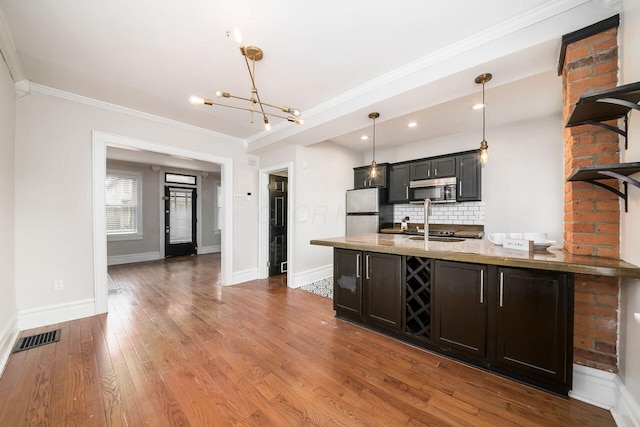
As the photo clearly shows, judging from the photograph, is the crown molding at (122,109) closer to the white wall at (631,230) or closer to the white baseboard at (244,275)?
the white baseboard at (244,275)

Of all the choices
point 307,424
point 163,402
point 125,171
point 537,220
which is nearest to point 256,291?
point 163,402

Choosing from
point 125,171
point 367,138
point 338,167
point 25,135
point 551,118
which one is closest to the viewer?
point 25,135

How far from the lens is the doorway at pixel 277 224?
4.80 metres

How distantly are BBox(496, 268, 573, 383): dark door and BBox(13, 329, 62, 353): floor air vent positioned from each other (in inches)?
156

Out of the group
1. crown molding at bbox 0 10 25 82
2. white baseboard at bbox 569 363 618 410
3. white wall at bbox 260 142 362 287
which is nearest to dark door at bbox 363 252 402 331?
white baseboard at bbox 569 363 618 410

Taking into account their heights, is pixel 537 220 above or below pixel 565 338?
above

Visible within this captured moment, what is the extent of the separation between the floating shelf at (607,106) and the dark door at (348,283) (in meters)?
1.92

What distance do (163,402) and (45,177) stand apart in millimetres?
2849

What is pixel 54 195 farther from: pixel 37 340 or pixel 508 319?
pixel 508 319

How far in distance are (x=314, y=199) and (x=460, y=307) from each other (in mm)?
3009

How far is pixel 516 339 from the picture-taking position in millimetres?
1748

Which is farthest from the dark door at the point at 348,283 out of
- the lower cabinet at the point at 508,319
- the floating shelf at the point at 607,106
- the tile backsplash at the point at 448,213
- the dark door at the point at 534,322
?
the tile backsplash at the point at 448,213

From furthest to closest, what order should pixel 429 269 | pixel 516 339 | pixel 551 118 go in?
pixel 551 118, pixel 429 269, pixel 516 339

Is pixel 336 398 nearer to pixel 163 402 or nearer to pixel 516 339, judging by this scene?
pixel 163 402
